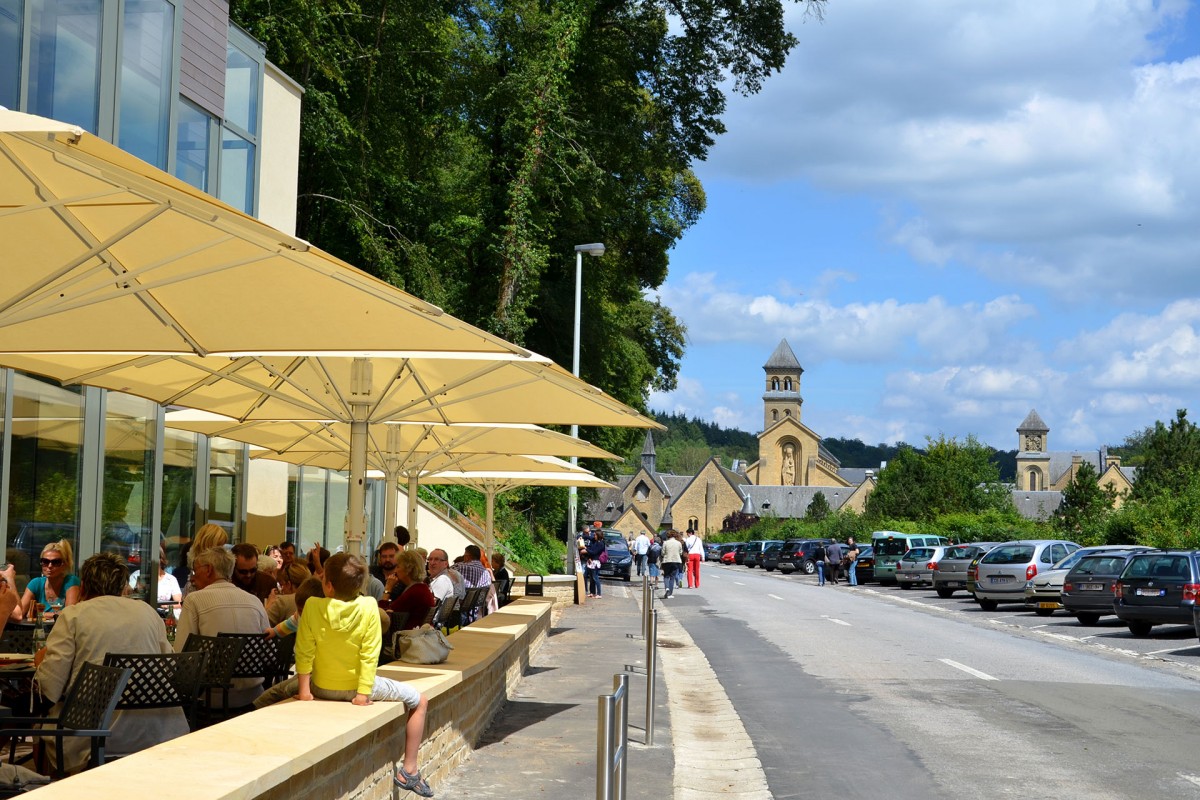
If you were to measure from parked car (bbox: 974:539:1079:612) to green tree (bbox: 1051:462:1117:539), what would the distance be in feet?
43.3

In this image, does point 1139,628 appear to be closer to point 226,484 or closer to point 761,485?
point 226,484

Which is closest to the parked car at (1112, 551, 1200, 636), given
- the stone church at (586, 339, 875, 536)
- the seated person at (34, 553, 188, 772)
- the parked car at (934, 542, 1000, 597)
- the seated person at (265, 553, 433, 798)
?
the parked car at (934, 542, 1000, 597)

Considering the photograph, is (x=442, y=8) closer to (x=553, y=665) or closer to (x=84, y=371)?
(x=553, y=665)

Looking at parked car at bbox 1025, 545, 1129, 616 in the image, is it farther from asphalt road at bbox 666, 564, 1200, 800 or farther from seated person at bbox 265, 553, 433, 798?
seated person at bbox 265, 553, 433, 798

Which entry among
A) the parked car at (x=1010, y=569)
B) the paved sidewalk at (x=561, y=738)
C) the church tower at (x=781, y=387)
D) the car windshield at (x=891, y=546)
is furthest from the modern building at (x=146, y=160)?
the church tower at (x=781, y=387)

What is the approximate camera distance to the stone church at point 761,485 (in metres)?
156

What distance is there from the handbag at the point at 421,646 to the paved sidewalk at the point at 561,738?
2.65ft

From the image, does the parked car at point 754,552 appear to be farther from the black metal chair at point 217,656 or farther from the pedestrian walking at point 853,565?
the black metal chair at point 217,656

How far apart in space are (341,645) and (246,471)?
15317 millimetres

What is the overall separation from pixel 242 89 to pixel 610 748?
742 inches

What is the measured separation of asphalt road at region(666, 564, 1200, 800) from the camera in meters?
9.45

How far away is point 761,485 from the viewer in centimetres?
16825

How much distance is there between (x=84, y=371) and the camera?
10.3 metres

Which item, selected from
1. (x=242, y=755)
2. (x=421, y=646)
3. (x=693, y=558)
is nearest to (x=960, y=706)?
(x=421, y=646)
